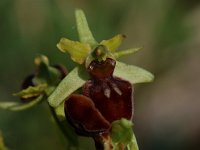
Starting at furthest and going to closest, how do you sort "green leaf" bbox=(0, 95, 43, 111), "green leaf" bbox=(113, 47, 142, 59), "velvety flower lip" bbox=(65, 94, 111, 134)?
"green leaf" bbox=(0, 95, 43, 111) < "green leaf" bbox=(113, 47, 142, 59) < "velvety flower lip" bbox=(65, 94, 111, 134)

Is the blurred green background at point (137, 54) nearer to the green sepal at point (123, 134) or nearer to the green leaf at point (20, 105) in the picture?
the green leaf at point (20, 105)

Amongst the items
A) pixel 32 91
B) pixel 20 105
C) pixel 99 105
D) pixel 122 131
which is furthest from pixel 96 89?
pixel 20 105

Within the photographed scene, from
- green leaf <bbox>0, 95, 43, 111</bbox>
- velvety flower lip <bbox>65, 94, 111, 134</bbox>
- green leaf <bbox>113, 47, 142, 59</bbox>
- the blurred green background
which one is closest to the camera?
velvety flower lip <bbox>65, 94, 111, 134</bbox>

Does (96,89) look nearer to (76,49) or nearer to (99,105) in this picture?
(99,105)

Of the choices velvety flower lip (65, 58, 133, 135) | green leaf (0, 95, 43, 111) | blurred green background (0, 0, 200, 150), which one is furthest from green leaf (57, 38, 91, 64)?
blurred green background (0, 0, 200, 150)

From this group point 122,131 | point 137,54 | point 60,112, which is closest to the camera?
point 122,131

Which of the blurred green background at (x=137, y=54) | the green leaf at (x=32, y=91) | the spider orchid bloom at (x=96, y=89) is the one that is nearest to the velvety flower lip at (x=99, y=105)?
the spider orchid bloom at (x=96, y=89)

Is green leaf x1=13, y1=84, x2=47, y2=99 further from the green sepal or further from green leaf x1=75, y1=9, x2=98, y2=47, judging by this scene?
the green sepal
